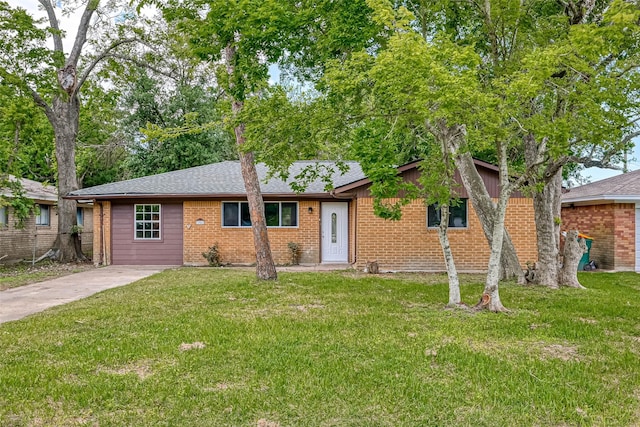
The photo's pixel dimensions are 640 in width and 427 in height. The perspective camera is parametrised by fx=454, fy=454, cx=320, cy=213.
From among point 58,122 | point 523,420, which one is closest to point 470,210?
point 523,420

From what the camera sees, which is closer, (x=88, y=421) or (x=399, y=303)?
(x=88, y=421)

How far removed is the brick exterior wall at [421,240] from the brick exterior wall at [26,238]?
11103 millimetres

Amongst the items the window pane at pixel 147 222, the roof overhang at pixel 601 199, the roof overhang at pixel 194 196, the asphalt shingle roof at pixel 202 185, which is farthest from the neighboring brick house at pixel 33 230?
the roof overhang at pixel 601 199

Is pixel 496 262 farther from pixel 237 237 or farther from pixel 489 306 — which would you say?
pixel 237 237

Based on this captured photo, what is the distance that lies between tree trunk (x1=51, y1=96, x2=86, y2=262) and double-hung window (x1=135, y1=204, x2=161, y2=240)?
302cm

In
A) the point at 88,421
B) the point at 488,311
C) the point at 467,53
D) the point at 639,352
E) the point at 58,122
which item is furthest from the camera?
the point at 58,122

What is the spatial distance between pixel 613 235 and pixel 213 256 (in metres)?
12.2

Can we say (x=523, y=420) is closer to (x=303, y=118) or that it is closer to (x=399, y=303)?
(x=399, y=303)

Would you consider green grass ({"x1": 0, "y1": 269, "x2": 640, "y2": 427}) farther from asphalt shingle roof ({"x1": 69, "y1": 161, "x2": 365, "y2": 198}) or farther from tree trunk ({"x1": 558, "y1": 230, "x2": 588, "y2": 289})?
asphalt shingle roof ({"x1": 69, "y1": 161, "x2": 365, "y2": 198})

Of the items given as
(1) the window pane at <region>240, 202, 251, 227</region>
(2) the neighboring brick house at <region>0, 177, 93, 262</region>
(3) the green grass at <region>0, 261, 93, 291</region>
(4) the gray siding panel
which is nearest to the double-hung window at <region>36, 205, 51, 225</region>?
(2) the neighboring brick house at <region>0, 177, 93, 262</region>

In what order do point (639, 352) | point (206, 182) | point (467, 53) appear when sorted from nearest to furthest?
point (639, 352), point (467, 53), point (206, 182)

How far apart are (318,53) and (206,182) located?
7723 mm

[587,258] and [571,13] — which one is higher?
[571,13]

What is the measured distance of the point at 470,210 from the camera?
13.2m
